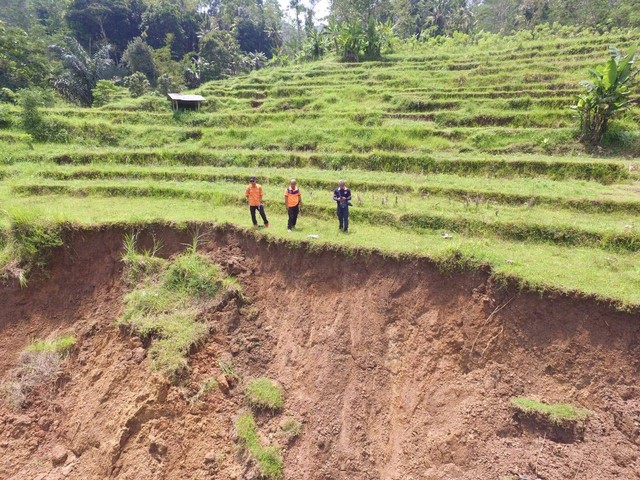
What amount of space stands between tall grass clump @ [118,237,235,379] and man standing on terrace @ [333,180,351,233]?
3149 mm

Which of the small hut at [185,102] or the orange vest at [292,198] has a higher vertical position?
the small hut at [185,102]

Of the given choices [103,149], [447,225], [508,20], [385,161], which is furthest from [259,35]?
[447,225]

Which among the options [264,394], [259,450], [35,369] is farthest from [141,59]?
A: [259,450]

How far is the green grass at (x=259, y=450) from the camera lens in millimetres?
6762

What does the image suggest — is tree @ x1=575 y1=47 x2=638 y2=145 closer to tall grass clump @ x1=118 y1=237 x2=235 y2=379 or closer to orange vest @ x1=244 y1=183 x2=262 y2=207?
orange vest @ x1=244 y1=183 x2=262 y2=207

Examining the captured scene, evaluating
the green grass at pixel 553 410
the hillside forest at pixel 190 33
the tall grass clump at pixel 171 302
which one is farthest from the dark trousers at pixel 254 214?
the hillside forest at pixel 190 33

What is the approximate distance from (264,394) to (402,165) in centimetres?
957

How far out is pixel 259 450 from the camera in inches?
274

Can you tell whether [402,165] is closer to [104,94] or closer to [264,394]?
[264,394]

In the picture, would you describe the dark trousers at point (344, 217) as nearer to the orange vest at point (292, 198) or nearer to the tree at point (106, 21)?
the orange vest at point (292, 198)

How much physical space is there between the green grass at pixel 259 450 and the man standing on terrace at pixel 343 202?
15.5 ft

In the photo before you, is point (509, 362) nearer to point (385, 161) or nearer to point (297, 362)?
point (297, 362)

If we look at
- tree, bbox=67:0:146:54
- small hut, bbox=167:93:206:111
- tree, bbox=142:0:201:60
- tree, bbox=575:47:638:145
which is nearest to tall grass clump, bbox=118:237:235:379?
small hut, bbox=167:93:206:111

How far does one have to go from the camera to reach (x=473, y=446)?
20.3 feet
